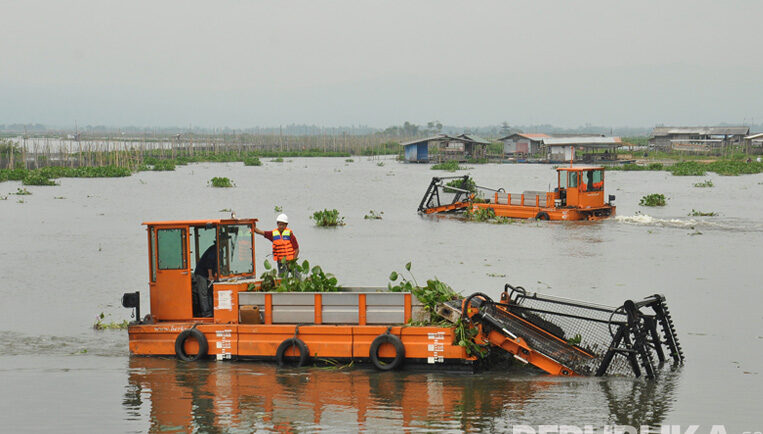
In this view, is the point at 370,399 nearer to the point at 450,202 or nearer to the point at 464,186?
the point at 450,202

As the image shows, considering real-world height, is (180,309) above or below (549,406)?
above

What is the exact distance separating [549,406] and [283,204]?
3580 centimetres

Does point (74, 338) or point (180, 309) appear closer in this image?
point (180, 309)

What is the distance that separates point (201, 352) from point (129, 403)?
5.11 feet

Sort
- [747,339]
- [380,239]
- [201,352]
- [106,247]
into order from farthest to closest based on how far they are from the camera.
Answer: [380,239] → [106,247] → [747,339] → [201,352]

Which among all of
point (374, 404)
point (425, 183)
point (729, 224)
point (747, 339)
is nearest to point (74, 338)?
point (374, 404)

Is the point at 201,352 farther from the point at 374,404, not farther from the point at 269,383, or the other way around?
the point at 374,404

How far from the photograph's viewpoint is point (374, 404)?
11.9 meters

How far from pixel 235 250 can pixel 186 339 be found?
1.73m

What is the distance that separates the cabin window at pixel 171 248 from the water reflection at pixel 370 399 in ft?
5.34

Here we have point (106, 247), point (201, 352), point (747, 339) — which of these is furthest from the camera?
point (106, 247)

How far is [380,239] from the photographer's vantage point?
104ft

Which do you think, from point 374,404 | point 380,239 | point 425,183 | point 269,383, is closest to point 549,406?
point 374,404

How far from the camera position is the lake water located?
1159cm
